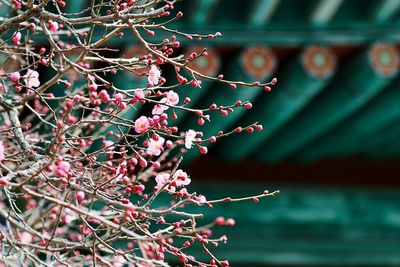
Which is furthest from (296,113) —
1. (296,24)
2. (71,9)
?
(71,9)

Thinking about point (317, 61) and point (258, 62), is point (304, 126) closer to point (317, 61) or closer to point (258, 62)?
point (317, 61)

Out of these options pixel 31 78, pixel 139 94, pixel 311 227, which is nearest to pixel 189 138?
pixel 139 94

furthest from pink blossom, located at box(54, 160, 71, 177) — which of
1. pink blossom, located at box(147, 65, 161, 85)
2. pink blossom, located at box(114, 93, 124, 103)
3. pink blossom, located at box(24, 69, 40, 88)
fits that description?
pink blossom, located at box(24, 69, 40, 88)

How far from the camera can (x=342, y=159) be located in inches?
222

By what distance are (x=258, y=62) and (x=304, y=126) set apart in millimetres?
906

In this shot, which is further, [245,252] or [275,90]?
[245,252]

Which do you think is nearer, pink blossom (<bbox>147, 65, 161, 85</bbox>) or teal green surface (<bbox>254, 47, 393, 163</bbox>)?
pink blossom (<bbox>147, 65, 161, 85</bbox>)

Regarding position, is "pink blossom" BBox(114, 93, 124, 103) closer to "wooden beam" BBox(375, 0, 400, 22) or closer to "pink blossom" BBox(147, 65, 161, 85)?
"pink blossom" BBox(147, 65, 161, 85)

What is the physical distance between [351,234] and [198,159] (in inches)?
47.9

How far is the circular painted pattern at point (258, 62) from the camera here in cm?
383

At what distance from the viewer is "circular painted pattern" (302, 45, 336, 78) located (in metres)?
3.88

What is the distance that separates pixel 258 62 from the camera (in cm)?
386

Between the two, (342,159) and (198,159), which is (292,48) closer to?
(198,159)

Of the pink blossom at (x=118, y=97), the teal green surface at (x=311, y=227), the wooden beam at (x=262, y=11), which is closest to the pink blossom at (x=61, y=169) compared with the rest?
the pink blossom at (x=118, y=97)
